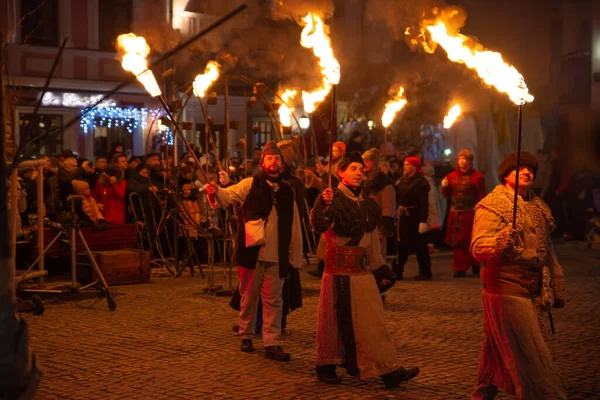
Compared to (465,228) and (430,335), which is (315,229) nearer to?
(430,335)

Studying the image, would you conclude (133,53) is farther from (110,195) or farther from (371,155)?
(110,195)

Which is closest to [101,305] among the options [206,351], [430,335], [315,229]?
[206,351]

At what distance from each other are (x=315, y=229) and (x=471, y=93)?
52.2ft

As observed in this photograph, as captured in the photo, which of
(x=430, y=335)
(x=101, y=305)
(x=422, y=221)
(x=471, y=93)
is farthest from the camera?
(x=471, y=93)

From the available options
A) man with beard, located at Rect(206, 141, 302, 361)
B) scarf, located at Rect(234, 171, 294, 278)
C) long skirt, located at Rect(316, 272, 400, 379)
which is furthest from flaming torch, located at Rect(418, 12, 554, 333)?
scarf, located at Rect(234, 171, 294, 278)

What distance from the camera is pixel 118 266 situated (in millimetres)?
11953

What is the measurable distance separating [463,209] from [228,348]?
6230mm

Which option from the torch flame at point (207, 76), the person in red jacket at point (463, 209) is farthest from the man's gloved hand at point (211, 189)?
the person in red jacket at point (463, 209)

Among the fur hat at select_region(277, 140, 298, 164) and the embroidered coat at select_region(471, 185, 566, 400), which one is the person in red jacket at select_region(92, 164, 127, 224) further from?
the embroidered coat at select_region(471, 185, 566, 400)

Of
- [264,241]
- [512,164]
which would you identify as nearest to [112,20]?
[264,241]

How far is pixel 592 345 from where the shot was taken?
803 centimetres

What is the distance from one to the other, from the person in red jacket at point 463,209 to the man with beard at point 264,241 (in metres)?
5.69

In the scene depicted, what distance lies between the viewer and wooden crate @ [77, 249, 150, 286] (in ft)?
38.6

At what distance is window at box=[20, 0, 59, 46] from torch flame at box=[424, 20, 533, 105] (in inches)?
635
